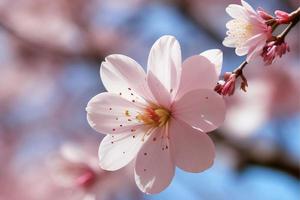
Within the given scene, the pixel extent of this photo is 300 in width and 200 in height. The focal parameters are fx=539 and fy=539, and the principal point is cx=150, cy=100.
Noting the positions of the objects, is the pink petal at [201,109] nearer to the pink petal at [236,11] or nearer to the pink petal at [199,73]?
the pink petal at [199,73]

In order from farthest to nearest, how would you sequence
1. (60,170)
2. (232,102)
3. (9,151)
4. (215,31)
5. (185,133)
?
(9,151), (232,102), (215,31), (60,170), (185,133)

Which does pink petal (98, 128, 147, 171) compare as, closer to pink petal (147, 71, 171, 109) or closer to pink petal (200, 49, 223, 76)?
pink petal (147, 71, 171, 109)

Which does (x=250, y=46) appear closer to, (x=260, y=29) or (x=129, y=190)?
(x=260, y=29)

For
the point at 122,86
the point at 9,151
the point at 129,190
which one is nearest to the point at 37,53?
the point at 9,151

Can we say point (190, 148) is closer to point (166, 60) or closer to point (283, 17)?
point (166, 60)

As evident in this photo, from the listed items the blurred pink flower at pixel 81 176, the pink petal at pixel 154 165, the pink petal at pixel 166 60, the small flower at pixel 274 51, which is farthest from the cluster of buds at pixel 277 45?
the blurred pink flower at pixel 81 176

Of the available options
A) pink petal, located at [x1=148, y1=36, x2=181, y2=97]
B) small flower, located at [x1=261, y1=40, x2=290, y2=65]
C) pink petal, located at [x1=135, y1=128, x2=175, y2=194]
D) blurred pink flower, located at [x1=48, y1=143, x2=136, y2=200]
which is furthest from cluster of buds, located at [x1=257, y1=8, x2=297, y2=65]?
blurred pink flower, located at [x1=48, y1=143, x2=136, y2=200]
